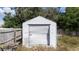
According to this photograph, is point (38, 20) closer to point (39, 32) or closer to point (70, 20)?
point (39, 32)

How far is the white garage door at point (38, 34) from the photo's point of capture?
271 centimetres

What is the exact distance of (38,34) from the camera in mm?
2715

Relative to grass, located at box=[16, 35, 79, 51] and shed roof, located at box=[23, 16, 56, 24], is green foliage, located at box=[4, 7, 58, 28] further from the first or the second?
grass, located at box=[16, 35, 79, 51]

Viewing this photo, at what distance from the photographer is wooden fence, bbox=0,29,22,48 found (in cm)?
270

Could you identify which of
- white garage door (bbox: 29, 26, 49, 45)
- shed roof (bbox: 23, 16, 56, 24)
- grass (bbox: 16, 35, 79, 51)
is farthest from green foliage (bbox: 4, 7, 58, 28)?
grass (bbox: 16, 35, 79, 51)

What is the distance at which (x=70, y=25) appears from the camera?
2.70 meters

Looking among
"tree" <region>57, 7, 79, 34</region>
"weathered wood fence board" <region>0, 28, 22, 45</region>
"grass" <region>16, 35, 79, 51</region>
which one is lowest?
"grass" <region>16, 35, 79, 51</region>

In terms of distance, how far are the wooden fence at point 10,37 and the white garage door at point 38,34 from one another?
0.47 feet

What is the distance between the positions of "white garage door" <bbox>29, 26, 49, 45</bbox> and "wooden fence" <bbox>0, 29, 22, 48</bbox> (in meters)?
0.14

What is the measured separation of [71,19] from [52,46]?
40cm

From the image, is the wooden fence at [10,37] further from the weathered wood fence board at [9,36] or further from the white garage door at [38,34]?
the white garage door at [38,34]

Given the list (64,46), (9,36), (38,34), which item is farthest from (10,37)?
(64,46)

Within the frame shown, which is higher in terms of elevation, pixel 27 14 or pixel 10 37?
pixel 27 14

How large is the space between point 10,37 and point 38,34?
342 millimetres
